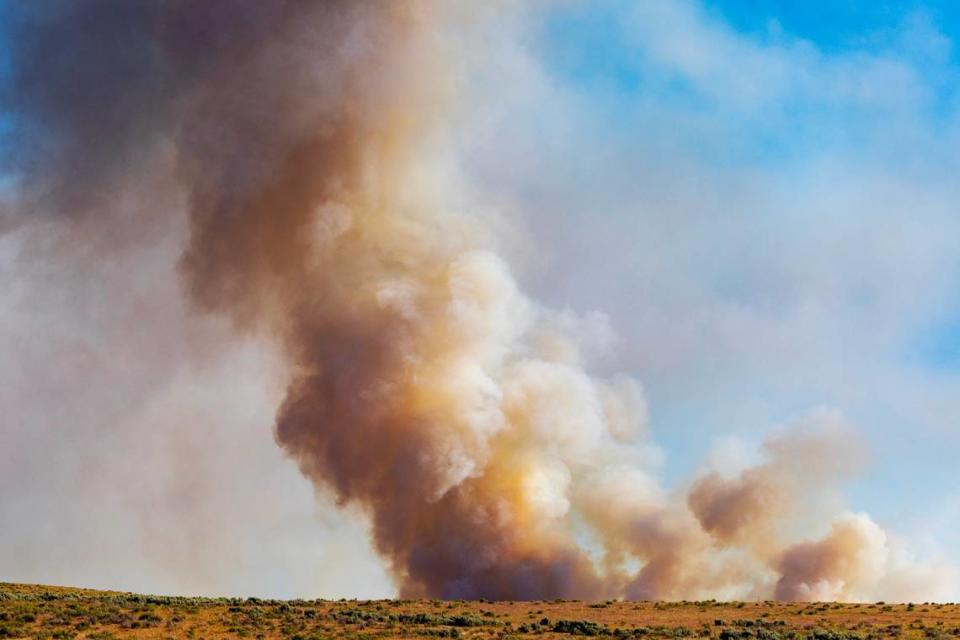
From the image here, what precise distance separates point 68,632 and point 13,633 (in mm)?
3043

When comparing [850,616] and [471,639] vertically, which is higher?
[850,616]

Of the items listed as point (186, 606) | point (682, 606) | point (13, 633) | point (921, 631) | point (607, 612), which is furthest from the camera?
point (682, 606)

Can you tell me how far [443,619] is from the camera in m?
63.6

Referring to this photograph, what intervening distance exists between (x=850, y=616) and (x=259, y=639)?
45.8 m

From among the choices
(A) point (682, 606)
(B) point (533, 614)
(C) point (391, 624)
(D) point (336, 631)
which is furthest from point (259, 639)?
(A) point (682, 606)

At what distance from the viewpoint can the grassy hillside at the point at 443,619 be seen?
55969 millimetres

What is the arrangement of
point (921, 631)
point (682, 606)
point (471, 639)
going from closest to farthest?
point (471, 639), point (921, 631), point (682, 606)

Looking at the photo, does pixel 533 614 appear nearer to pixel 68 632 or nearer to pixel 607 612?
pixel 607 612

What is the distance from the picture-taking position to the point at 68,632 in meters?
52.7

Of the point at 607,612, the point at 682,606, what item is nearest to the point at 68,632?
the point at 607,612

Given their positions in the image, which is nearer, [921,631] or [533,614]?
[921,631]

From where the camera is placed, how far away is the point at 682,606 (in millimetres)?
74938

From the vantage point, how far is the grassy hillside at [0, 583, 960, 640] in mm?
55969

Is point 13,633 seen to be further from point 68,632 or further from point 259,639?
point 259,639
